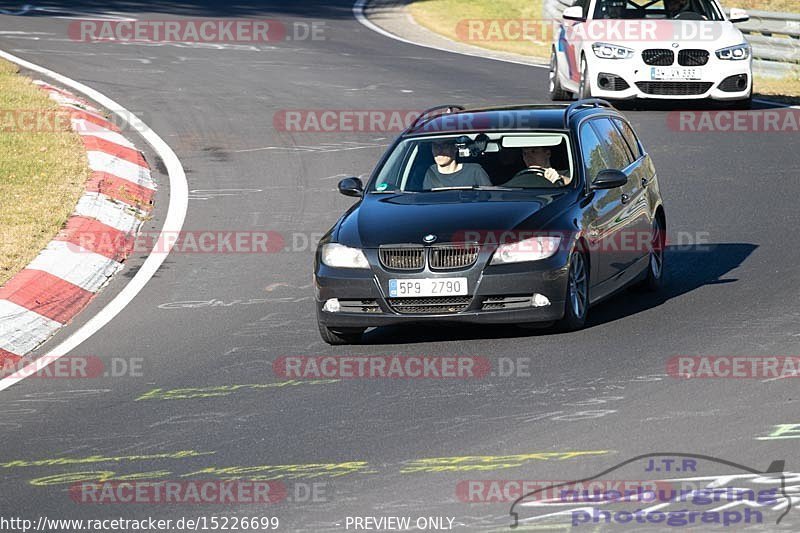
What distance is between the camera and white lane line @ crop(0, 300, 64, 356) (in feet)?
35.6

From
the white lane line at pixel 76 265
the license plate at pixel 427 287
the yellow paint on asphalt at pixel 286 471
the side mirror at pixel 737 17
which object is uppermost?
the side mirror at pixel 737 17

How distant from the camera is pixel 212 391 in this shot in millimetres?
9359

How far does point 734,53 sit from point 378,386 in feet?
43.7

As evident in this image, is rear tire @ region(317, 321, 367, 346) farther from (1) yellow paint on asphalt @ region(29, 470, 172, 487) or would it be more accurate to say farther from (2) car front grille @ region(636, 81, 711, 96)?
(2) car front grille @ region(636, 81, 711, 96)

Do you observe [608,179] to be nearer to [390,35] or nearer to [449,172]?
[449,172]

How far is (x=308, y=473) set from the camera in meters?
7.46

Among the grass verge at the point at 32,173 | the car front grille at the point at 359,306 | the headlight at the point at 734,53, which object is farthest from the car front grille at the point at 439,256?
the headlight at the point at 734,53

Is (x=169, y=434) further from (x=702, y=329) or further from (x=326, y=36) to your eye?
(x=326, y=36)

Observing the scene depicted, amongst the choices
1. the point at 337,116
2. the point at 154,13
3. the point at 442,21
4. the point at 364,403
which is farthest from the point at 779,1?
the point at 364,403

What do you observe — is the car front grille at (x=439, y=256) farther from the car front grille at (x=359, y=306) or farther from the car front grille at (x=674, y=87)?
the car front grille at (x=674, y=87)

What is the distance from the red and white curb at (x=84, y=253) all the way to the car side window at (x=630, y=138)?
4.45 m

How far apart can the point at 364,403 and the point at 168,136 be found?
434 inches

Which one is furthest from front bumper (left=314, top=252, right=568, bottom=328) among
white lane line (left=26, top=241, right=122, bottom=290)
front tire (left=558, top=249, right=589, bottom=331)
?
white lane line (left=26, top=241, right=122, bottom=290)

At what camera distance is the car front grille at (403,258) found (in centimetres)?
Result: 1012
